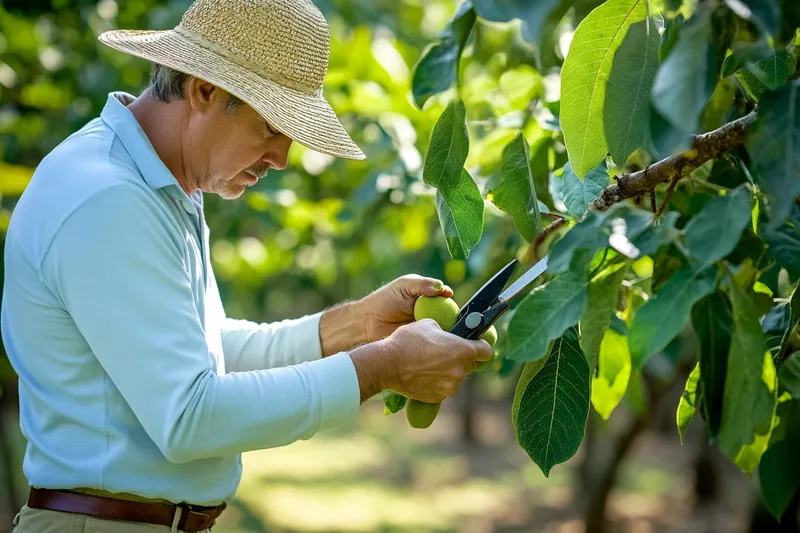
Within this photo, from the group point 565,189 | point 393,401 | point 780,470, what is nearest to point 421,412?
point 393,401

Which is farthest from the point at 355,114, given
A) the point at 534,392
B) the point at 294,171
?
the point at 534,392

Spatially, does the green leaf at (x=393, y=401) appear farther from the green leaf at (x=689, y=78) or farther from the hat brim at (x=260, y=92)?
the green leaf at (x=689, y=78)

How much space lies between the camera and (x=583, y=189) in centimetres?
163

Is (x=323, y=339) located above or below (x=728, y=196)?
below

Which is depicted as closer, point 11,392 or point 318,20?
point 318,20

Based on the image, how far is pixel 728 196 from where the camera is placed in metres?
1.13

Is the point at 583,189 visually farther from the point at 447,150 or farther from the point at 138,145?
the point at 138,145

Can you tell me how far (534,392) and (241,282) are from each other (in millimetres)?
3505

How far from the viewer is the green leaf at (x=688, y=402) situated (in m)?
1.46

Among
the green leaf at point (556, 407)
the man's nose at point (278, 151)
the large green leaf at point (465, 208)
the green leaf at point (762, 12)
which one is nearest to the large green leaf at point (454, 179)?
the large green leaf at point (465, 208)

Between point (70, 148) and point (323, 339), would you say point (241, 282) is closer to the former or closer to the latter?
point (323, 339)

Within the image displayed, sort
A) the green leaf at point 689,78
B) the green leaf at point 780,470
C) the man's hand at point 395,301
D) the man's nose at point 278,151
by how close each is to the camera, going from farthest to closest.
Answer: the man's hand at point 395,301 < the man's nose at point 278,151 < the green leaf at point 780,470 < the green leaf at point 689,78

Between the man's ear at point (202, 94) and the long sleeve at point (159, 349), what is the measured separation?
253mm

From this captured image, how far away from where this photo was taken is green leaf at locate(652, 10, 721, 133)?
977mm
